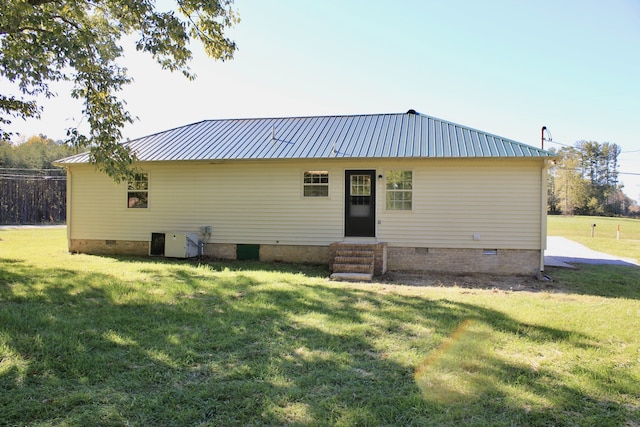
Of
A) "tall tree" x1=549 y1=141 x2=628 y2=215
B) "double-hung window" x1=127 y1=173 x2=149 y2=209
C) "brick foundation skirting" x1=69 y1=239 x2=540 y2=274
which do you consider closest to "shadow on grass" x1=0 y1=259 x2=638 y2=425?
"brick foundation skirting" x1=69 y1=239 x2=540 y2=274

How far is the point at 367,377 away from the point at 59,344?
10.1 feet

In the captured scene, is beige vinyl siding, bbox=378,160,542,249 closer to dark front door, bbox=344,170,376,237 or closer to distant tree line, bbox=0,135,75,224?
dark front door, bbox=344,170,376,237

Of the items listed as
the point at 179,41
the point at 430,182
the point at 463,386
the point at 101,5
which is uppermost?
the point at 101,5

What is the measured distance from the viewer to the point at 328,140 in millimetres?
11656

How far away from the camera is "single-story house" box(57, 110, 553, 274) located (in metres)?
10.3

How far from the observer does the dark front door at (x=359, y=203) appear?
1097 centimetres

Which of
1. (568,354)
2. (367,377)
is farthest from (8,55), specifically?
(568,354)

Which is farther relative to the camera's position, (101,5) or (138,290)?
(101,5)

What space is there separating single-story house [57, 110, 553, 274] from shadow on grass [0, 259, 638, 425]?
4.68 m

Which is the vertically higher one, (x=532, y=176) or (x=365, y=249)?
(x=532, y=176)

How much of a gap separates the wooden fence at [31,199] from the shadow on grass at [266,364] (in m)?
36.8

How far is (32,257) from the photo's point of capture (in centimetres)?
1091

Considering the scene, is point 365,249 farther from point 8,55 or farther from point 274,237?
point 8,55

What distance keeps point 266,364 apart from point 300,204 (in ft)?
25.3
